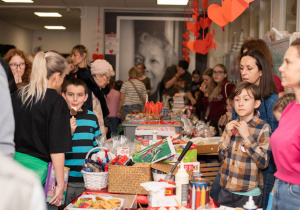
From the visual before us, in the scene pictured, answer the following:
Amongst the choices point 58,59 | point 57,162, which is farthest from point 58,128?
point 58,59

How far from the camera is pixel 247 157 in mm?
2590

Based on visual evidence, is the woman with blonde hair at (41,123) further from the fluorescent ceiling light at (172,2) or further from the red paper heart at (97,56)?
the red paper heart at (97,56)

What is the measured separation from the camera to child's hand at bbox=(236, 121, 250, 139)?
8.23 feet

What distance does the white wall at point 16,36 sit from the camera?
44.2 ft

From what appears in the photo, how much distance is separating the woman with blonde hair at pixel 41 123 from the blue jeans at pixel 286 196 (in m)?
1.24

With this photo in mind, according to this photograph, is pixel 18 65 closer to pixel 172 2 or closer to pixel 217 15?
pixel 217 15

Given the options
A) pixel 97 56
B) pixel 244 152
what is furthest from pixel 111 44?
pixel 244 152

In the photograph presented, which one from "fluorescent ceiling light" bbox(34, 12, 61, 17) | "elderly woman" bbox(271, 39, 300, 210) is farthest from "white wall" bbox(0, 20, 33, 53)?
"elderly woman" bbox(271, 39, 300, 210)

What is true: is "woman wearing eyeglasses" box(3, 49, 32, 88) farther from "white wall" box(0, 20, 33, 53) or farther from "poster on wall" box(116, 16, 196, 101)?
"white wall" box(0, 20, 33, 53)

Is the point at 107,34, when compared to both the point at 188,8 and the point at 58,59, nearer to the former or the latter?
the point at 188,8

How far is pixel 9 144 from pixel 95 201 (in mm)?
769

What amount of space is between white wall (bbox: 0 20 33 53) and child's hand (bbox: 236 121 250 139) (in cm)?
1243

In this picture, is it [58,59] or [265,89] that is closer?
[58,59]

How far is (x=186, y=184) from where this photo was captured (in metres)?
2.02
